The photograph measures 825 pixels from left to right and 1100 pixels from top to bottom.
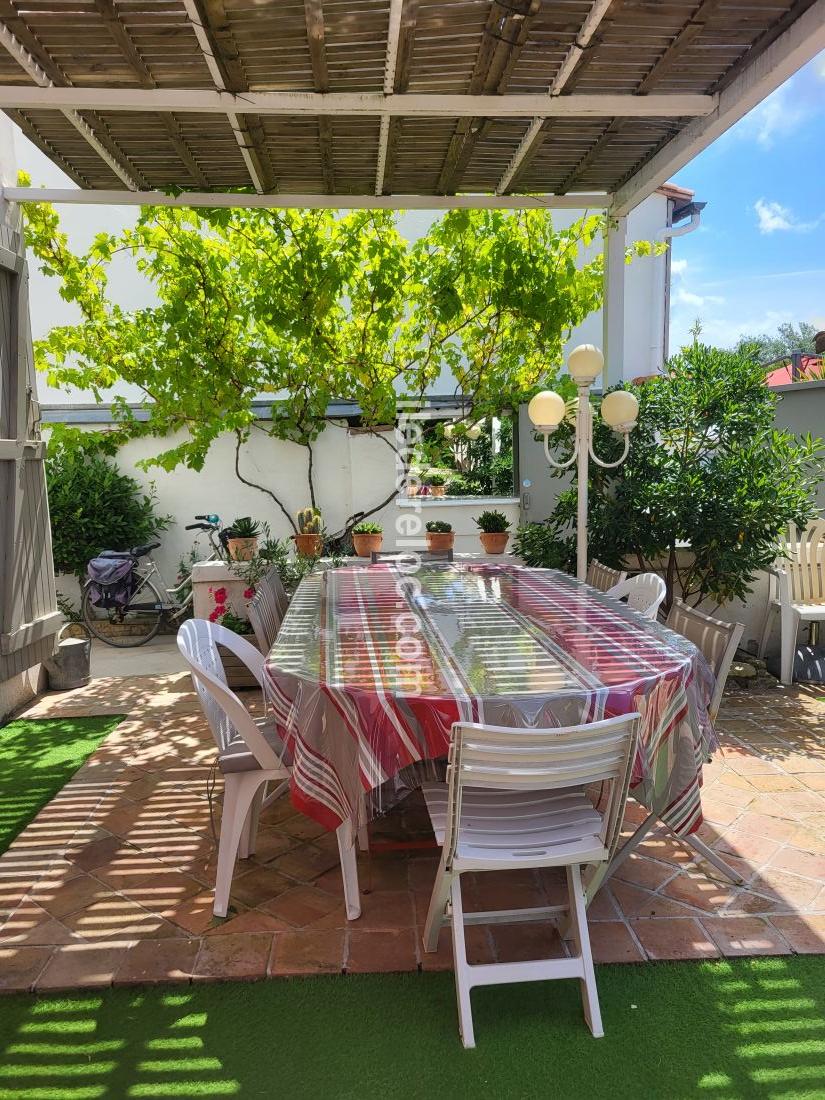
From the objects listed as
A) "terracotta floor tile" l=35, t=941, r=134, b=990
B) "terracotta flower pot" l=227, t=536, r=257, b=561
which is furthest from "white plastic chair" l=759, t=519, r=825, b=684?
"terracotta floor tile" l=35, t=941, r=134, b=990

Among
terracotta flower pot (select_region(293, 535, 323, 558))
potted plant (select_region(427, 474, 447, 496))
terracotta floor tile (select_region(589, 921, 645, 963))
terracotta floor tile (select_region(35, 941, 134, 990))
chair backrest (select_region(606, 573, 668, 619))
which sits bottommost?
terracotta floor tile (select_region(35, 941, 134, 990))

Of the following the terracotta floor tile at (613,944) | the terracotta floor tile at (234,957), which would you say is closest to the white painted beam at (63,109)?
the terracotta floor tile at (234,957)

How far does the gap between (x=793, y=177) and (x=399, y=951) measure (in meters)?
48.8

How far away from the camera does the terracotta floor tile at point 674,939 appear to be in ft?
8.21

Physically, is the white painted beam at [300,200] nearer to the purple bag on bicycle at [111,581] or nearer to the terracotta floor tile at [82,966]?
the purple bag on bicycle at [111,581]

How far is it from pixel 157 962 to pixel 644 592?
2.79 metres

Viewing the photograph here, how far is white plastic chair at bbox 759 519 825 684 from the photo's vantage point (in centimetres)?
530

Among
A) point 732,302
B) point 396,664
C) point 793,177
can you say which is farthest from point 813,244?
point 396,664

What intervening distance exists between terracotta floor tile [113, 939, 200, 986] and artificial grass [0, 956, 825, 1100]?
41 millimetres

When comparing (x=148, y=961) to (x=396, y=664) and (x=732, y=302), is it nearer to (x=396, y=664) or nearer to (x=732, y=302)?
(x=396, y=664)

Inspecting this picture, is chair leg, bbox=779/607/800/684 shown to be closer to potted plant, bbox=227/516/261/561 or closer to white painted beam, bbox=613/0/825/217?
white painted beam, bbox=613/0/825/217

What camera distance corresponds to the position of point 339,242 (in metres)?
6.08

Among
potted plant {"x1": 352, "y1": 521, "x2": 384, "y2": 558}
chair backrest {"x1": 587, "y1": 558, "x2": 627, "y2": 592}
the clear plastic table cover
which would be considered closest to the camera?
the clear plastic table cover

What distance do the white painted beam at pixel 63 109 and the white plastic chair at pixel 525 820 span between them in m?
3.17
